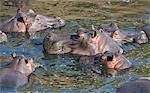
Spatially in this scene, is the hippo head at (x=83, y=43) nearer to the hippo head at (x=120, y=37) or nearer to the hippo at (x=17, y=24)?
the hippo head at (x=120, y=37)

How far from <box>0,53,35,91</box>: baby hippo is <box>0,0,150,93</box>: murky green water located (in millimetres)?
95

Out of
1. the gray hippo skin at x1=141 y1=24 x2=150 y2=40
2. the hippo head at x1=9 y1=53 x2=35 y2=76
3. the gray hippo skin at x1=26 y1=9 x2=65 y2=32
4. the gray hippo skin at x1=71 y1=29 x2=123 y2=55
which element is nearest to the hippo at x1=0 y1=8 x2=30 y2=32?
the gray hippo skin at x1=26 y1=9 x2=65 y2=32

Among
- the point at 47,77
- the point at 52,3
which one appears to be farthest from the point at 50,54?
the point at 52,3

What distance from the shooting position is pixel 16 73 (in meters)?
6.58

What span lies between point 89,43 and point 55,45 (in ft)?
1.88

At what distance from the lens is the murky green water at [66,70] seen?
6.73 m

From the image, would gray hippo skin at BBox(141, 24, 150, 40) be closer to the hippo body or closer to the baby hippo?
the hippo body

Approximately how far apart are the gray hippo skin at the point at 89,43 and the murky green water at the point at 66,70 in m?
0.20

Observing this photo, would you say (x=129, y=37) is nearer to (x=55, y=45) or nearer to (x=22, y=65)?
(x=55, y=45)

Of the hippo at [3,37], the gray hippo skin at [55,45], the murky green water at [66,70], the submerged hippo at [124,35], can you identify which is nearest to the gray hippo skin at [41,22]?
the murky green water at [66,70]

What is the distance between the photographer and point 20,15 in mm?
9914

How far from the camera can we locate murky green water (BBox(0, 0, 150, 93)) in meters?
6.73

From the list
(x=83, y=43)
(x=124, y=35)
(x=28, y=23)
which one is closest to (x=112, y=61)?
(x=83, y=43)

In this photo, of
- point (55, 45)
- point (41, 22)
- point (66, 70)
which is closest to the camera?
point (66, 70)
